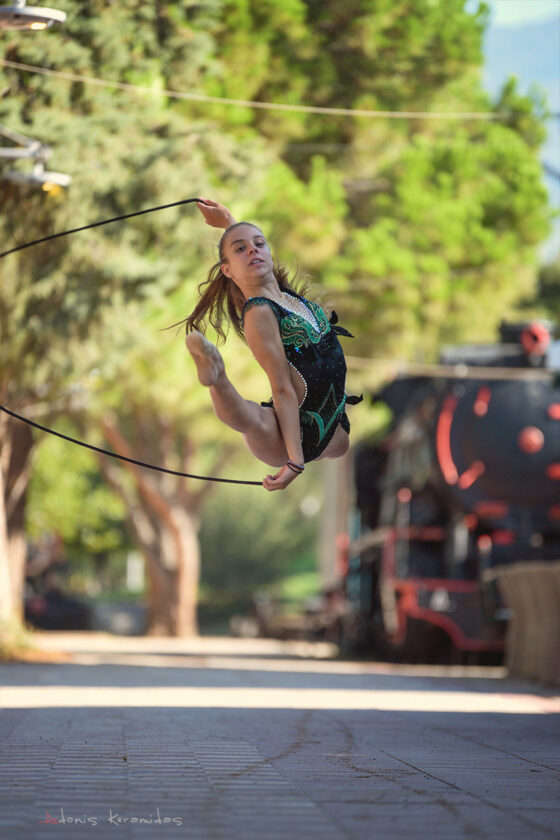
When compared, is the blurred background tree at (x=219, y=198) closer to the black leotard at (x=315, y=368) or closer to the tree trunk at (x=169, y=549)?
the tree trunk at (x=169, y=549)

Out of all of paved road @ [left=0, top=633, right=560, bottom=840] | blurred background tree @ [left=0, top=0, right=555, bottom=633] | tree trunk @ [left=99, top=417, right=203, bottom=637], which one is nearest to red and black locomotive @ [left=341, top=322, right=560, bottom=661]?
blurred background tree @ [left=0, top=0, right=555, bottom=633]

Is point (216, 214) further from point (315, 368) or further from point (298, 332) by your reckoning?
point (315, 368)

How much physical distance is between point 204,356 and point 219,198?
1381 cm

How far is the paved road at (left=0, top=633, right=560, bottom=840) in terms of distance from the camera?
5.50 metres

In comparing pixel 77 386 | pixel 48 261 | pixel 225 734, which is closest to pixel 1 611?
pixel 77 386

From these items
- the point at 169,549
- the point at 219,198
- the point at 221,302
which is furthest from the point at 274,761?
the point at 169,549

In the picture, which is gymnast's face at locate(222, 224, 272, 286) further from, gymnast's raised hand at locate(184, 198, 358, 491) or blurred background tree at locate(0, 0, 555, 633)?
blurred background tree at locate(0, 0, 555, 633)

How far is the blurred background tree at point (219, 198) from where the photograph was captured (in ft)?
58.8

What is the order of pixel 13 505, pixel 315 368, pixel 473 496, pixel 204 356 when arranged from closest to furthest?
pixel 204 356 → pixel 315 368 → pixel 473 496 → pixel 13 505

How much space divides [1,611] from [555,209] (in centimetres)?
1551

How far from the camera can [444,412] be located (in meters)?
21.1

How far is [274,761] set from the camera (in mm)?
7707

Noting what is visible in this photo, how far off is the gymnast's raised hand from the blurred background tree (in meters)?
9.99

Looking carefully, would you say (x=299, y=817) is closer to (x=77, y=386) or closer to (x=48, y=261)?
(x=48, y=261)
